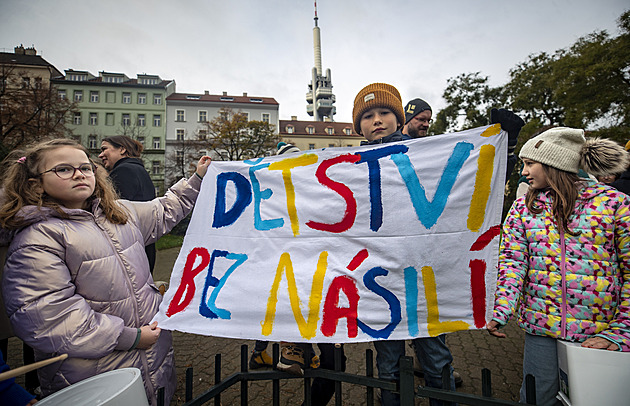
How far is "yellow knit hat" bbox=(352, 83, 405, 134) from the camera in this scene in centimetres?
245

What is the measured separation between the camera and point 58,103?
19484 mm

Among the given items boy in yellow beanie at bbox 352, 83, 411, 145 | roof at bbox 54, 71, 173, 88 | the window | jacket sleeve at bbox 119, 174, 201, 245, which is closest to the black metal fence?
jacket sleeve at bbox 119, 174, 201, 245

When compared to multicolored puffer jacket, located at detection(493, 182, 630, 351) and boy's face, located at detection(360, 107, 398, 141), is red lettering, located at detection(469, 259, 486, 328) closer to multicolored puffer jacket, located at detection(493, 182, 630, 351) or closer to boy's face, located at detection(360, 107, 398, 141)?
multicolored puffer jacket, located at detection(493, 182, 630, 351)

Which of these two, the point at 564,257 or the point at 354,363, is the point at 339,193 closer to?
the point at 564,257

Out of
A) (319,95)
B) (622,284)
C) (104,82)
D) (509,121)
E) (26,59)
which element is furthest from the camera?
(319,95)

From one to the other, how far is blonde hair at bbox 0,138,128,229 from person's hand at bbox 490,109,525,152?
2219 millimetres

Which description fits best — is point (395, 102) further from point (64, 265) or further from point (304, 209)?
point (64, 265)

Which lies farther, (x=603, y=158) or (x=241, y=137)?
(x=241, y=137)

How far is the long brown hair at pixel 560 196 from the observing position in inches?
62.5

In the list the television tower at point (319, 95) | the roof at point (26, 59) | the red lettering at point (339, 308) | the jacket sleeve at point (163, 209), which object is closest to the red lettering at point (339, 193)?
the red lettering at point (339, 308)

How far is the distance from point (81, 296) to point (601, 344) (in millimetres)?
2382

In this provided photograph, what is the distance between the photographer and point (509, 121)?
5.93ft

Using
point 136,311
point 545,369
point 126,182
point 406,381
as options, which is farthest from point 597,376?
point 126,182

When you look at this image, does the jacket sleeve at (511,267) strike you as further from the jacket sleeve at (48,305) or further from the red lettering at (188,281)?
the jacket sleeve at (48,305)
